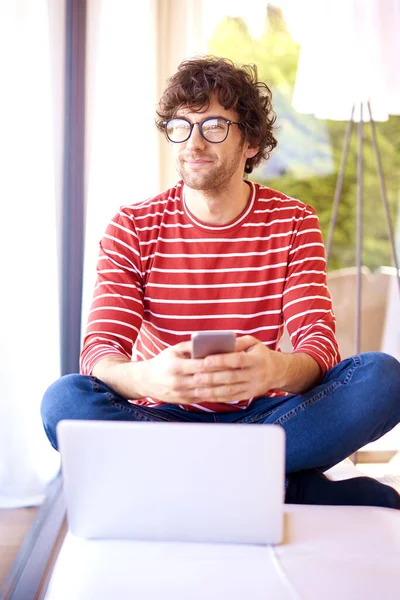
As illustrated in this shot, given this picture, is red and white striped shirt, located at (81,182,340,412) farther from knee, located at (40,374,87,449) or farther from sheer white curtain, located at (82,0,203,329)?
sheer white curtain, located at (82,0,203,329)

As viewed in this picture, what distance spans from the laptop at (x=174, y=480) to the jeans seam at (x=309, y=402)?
18.6 inches

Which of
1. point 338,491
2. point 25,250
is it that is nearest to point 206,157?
point 25,250

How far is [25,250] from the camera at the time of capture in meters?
2.02

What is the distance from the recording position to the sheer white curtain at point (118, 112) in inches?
103

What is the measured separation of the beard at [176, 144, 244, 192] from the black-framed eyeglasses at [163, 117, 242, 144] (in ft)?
0.14

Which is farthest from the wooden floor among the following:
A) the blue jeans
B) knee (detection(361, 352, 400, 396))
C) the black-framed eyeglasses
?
the black-framed eyeglasses

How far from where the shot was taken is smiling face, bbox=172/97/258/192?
1.89 meters

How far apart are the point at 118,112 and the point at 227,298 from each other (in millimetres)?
1051

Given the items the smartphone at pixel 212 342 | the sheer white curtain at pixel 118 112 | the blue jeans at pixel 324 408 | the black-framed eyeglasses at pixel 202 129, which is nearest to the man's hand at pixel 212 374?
the smartphone at pixel 212 342

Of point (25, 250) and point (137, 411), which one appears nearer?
point (137, 411)

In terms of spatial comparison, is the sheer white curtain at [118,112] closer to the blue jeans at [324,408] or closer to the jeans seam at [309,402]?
the blue jeans at [324,408]

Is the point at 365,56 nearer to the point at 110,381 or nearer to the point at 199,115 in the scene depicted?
the point at 199,115

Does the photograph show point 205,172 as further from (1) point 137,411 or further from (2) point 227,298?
(1) point 137,411

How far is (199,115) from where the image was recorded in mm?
1911
